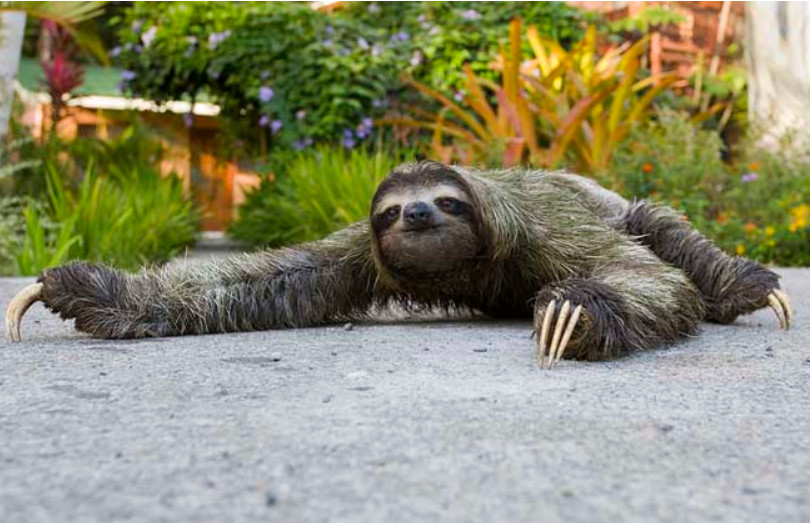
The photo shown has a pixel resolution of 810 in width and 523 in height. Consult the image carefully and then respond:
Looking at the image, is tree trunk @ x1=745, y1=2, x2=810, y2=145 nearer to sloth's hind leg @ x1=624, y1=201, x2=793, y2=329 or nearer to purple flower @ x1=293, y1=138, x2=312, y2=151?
purple flower @ x1=293, y1=138, x2=312, y2=151

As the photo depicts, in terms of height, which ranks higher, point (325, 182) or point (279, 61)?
point (279, 61)

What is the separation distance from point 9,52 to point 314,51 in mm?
3069

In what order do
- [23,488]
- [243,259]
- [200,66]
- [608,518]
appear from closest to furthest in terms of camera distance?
[608,518] < [23,488] < [243,259] < [200,66]

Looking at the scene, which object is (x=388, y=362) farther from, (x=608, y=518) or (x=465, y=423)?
(x=608, y=518)

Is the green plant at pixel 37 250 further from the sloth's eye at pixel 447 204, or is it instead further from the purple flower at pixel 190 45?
the purple flower at pixel 190 45

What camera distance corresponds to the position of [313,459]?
1.69m

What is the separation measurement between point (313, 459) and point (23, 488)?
0.45m

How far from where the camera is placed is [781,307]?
12.4ft

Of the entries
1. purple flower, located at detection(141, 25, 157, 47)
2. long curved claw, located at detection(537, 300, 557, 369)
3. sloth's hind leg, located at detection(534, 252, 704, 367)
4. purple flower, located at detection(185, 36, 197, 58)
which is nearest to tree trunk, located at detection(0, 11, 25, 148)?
purple flower, located at detection(185, 36, 197, 58)

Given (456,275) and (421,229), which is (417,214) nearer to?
(421,229)

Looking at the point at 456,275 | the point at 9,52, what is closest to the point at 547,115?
the point at 9,52

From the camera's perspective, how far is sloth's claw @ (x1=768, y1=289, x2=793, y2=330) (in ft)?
12.3

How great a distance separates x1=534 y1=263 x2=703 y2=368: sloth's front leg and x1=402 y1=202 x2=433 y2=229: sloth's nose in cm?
50

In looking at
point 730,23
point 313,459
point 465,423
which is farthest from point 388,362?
point 730,23
